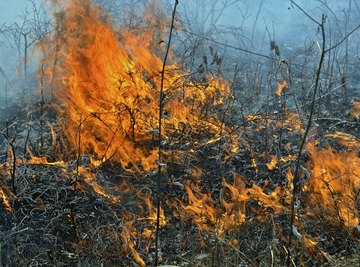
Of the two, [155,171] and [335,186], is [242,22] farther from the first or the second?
[335,186]

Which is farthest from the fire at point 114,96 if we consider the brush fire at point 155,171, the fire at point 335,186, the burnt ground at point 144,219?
the fire at point 335,186

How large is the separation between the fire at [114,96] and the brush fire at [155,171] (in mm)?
18

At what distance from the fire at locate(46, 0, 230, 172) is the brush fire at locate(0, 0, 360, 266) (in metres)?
0.02

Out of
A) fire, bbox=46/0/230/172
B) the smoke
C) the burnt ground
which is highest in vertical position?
the smoke

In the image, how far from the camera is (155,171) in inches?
182

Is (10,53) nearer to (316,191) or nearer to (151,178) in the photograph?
(151,178)

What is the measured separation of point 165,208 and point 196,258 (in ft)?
3.65

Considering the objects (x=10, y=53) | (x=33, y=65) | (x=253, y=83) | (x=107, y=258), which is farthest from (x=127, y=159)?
(x=10, y=53)

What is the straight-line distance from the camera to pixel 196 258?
341cm

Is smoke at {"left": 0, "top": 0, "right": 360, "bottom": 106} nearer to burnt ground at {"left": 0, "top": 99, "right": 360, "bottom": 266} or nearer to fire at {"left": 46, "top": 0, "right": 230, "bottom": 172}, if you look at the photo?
fire at {"left": 46, "top": 0, "right": 230, "bottom": 172}

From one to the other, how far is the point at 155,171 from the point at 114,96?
126cm

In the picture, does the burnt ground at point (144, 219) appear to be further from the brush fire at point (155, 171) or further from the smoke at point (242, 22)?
the smoke at point (242, 22)

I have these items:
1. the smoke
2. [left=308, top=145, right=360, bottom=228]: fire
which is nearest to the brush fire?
[left=308, top=145, right=360, bottom=228]: fire

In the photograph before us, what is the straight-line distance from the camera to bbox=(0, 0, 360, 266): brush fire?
3.66 metres
